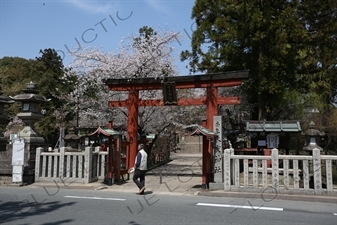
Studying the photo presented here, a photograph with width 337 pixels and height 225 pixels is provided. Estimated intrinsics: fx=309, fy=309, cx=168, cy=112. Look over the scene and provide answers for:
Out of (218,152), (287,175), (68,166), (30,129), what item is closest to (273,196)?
(287,175)

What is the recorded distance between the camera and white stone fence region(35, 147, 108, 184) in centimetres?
1248

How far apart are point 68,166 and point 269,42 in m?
11.2

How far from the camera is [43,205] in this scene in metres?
8.45

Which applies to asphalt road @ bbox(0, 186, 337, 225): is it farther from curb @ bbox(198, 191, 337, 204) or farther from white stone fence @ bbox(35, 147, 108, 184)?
white stone fence @ bbox(35, 147, 108, 184)

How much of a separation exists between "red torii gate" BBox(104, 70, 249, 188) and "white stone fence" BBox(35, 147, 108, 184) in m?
2.05

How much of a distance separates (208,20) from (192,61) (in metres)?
2.69

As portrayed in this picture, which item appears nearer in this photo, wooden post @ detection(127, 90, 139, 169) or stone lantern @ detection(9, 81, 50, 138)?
stone lantern @ detection(9, 81, 50, 138)

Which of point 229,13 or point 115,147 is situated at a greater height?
point 229,13

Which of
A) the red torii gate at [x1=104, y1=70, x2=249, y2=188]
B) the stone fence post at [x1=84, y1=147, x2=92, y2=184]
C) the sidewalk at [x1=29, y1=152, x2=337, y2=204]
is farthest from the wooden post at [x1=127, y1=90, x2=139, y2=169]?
the stone fence post at [x1=84, y1=147, x2=92, y2=184]

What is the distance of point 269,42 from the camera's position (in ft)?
50.8

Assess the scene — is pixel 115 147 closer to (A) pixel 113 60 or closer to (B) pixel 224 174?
(B) pixel 224 174

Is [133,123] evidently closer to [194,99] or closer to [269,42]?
[194,99]

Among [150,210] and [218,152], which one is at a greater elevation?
[218,152]

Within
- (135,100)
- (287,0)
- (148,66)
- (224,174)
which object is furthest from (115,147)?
(287,0)
